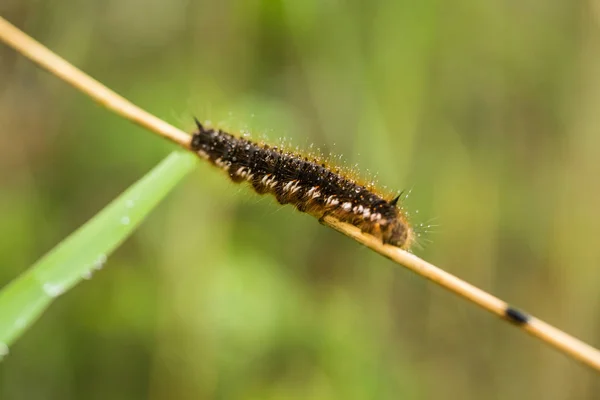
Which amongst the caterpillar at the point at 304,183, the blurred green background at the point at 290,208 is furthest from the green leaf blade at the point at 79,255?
the blurred green background at the point at 290,208

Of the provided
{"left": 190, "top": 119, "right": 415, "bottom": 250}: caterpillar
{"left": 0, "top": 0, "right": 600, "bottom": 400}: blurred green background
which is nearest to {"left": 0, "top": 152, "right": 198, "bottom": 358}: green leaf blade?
{"left": 190, "top": 119, "right": 415, "bottom": 250}: caterpillar

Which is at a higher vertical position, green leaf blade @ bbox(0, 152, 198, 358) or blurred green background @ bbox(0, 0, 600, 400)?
blurred green background @ bbox(0, 0, 600, 400)

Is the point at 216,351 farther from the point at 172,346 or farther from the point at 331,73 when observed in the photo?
the point at 331,73

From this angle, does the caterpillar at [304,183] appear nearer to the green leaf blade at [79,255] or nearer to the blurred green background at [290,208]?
the green leaf blade at [79,255]

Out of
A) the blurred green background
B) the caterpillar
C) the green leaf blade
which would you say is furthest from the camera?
the blurred green background

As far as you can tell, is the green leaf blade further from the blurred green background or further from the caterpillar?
the blurred green background

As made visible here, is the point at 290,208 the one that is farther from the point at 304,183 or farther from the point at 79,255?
the point at 79,255
